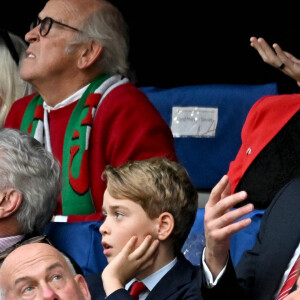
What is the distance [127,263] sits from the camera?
3.60 m

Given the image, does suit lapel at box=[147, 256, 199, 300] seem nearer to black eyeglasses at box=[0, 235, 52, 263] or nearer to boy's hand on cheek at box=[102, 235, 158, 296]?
boy's hand on cheek at box=[102, 235, 158, 296]

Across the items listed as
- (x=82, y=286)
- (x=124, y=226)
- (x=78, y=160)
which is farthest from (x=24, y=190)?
(x=82, y=286)

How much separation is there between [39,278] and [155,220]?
1.80ft

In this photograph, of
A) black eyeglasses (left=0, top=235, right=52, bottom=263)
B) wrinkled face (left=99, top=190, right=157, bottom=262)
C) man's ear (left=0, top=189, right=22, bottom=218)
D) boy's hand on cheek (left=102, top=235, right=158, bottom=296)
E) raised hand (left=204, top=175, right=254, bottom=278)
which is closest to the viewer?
raised hand (left=204, top=175, right=254, bottom=278)

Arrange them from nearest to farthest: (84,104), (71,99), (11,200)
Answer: (11,200)
(84,104)
(71,99)

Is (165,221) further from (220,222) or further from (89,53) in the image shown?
(89,53)

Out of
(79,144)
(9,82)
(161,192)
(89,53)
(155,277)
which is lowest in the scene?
(9,82)

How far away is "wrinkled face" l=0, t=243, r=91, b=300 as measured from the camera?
3.34m

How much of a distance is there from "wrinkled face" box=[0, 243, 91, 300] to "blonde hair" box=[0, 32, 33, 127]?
82.0 inches

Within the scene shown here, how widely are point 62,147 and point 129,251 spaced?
1.32 m

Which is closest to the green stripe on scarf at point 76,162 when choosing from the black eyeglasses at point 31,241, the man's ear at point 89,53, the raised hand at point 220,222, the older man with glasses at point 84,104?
the older man with glasses at point 84,104

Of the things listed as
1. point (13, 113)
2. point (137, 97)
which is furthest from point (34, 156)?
point (13, 113)

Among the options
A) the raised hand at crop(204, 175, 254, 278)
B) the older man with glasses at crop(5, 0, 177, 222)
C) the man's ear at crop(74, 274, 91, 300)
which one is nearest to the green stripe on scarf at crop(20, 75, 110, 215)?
the older man with glasses at crop(5, 0, 177, 222)

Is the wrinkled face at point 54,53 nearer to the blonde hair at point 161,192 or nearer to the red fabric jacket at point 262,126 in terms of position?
the red fabric jacket at point 262,126
